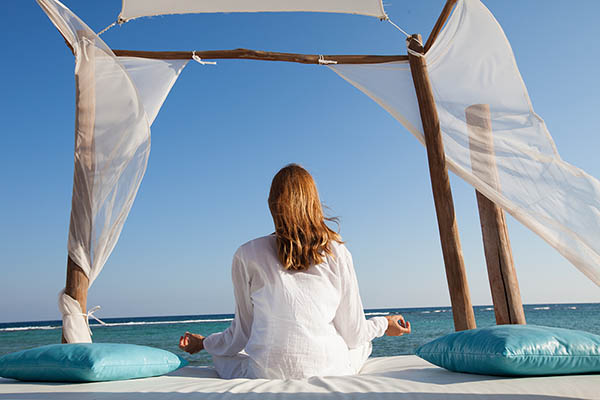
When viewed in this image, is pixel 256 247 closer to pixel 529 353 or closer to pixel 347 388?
pixel 347 388

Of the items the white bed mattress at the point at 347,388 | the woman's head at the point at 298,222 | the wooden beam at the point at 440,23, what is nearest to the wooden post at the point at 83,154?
the white bed mattress at the point at 347,388

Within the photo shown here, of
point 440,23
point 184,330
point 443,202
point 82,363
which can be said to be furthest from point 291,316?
point 184,330

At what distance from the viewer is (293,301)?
6.28 ft

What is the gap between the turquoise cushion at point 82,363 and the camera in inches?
68.6

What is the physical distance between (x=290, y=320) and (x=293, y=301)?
3.1 inches

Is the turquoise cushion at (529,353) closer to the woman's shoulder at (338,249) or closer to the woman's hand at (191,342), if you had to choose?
the woman's shoulder at (338,249)

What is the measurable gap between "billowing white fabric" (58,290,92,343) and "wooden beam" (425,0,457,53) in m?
3.11

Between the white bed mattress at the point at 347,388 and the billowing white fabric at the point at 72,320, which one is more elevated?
the billowing white fabric at the point at 72,320

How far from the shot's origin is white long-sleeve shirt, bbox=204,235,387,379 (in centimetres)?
189

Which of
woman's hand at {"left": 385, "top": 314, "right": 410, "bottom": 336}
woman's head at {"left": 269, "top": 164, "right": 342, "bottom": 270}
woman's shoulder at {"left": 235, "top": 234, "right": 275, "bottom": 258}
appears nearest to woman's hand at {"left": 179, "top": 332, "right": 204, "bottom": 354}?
woman's shoulder at {"left": 235, "top": 234, "right": 275, "bottom": 258}

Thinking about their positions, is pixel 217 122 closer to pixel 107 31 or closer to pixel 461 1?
pixel 107 31

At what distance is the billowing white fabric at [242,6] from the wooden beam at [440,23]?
0.40 m

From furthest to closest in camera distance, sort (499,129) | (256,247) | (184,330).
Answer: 1. (184,330)
2. (499,129)
3. (256,247)

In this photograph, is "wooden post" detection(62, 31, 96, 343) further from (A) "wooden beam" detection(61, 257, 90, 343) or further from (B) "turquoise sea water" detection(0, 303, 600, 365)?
(B) "turquoise sea water" detection(0, 303, 600, 365)
